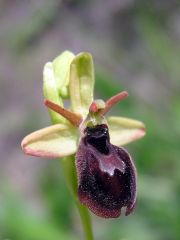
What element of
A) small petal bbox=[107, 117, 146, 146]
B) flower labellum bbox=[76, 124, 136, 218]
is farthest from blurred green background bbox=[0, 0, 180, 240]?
flower labellum bbox=[76, 124, 136, 218]

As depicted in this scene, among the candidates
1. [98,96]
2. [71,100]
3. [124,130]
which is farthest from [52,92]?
[98,96]

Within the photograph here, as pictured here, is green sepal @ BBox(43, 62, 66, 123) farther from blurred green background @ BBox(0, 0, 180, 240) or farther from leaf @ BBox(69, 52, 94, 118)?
blurred green background @ BBox(0, 0, 180, 240)

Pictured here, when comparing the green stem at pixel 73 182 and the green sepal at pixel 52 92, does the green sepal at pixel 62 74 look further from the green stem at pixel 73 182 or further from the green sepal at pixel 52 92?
the green stem at pixel 73 182

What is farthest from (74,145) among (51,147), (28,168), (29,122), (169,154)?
(28,168)

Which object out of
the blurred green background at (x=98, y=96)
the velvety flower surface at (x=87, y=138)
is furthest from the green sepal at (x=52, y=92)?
the blurred green background at (x=98, y=96)

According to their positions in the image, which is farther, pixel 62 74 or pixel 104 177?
pixel 62 74

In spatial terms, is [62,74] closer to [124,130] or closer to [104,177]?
[124,130]

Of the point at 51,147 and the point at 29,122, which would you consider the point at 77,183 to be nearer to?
the point at 51,147
